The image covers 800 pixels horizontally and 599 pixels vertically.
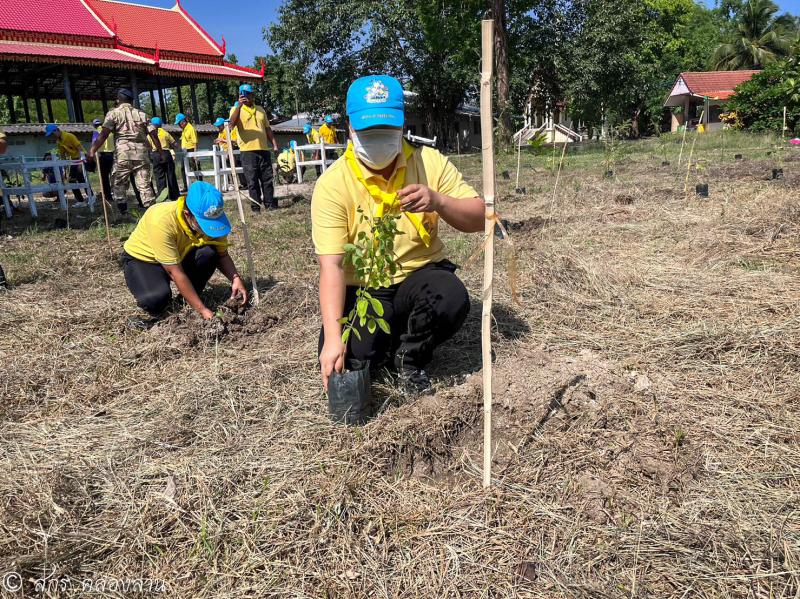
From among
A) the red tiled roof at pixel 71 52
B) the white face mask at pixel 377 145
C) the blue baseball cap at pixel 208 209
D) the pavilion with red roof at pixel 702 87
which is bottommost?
the blue baseball cap at pixel 208 209

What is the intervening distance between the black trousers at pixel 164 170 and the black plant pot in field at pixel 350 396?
666cm

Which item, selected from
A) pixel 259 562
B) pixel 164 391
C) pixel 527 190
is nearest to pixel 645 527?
pixel 259 562

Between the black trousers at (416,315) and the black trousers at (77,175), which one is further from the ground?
the black trousers at (77,175)

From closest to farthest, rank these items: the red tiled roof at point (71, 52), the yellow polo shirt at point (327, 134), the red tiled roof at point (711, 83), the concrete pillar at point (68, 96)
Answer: the yellow polo shirt at point (327, 134) < the red tiled roof at point (71, 52) < the concrete pillar at point (68, 96) < the red tiled roof at point (711, 83)

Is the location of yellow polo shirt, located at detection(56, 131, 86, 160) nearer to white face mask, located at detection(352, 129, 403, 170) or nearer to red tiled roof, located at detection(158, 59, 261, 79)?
red tiled roof, located at detection(158, 59, 261, 79)

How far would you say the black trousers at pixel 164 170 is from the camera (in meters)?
7.77

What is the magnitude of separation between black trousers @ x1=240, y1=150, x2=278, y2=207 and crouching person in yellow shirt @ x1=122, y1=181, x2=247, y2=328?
3.94 meters

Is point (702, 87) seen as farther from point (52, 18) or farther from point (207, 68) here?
point (52, 18)

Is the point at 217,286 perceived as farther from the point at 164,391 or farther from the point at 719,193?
the point at 719,193

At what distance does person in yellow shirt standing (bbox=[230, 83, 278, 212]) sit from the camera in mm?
6684

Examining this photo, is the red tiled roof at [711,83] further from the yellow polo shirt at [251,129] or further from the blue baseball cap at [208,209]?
the blue baseball cap at [208,209]

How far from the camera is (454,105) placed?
85.5ft

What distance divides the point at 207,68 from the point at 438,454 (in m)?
19.5

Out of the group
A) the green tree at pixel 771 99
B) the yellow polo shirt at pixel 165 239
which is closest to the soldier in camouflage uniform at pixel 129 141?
the yellow polo shirt at pixel 165 239
